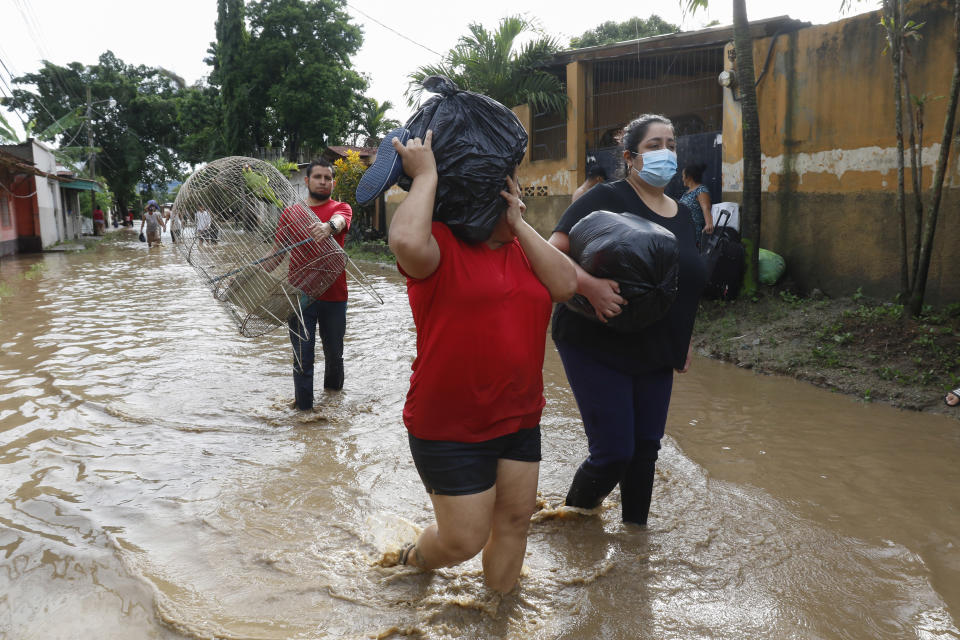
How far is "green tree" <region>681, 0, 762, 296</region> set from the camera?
315 inches

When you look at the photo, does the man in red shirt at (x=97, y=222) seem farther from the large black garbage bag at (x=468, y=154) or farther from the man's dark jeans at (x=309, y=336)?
the large black garbage bag at (x=468, y=154)

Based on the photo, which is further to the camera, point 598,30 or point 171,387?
point 598,30

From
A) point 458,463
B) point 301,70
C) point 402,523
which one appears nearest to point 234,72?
point 301,70

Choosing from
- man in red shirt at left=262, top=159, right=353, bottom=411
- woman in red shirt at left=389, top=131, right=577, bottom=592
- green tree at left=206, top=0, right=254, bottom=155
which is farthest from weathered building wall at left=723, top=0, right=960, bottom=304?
green tree at left=206, top=0, right=254, bottom=155

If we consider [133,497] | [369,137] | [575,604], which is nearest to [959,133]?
[575,604]

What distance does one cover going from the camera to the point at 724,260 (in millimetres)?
8055

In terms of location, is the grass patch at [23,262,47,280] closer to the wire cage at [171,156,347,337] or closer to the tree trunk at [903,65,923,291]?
Answer: the wire cage at [171,156,347,337]

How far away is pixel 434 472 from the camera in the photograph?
2348 mm

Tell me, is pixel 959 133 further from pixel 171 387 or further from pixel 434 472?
pixel 171 387

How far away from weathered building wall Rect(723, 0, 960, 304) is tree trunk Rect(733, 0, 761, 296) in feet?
1.63

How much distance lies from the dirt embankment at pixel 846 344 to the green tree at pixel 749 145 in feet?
1.45

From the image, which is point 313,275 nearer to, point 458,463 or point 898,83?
point 458,463

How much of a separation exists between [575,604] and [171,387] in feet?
15.2

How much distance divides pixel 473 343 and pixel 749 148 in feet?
22.5
